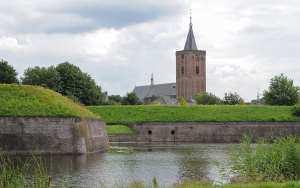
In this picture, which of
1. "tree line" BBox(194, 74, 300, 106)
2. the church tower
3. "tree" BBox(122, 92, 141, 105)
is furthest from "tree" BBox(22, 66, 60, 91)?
the church tower

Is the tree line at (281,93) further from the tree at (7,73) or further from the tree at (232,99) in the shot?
the tree at (7,73)

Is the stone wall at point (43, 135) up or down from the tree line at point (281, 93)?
down

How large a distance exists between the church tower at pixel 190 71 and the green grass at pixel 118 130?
79343 millimetres

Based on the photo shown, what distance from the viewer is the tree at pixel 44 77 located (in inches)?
3140

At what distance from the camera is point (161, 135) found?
6544cm

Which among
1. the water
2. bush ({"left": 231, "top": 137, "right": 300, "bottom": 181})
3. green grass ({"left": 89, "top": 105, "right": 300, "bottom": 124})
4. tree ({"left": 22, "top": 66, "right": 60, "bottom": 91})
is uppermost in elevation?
tree ({"left": 22, "top": 66, "right": 60, "bottom": 91})

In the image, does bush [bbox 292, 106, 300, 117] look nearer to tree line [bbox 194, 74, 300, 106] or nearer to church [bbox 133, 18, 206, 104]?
tree line [bbox 194, 74, 300, 106]

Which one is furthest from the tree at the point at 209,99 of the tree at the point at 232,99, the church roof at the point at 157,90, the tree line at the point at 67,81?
the church roof at the point at 157,90

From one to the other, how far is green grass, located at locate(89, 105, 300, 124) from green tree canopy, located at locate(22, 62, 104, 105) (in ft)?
40.3

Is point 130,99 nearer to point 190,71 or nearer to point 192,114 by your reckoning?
point 192,114

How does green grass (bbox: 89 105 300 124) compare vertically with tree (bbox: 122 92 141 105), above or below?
below

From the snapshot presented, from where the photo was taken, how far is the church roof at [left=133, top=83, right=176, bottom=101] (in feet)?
507

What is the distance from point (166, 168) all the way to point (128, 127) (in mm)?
36732

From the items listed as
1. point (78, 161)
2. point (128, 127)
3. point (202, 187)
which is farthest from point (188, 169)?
point (128, 127)
